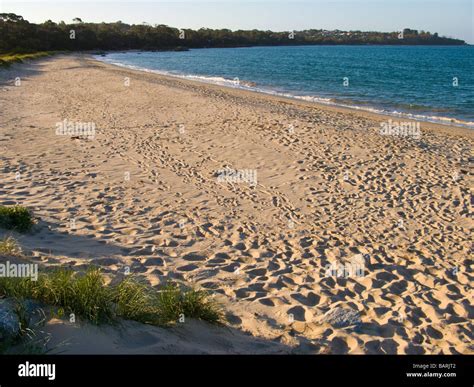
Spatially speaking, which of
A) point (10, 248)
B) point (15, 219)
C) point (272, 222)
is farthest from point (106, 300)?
point (272, 222)

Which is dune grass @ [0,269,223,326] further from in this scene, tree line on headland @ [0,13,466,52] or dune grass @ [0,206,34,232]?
tree line on headland @ [0,13,466,52]

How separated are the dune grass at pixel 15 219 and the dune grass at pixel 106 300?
270 centimetres

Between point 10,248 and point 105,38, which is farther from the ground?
point 105,38

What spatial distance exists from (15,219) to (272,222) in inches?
177

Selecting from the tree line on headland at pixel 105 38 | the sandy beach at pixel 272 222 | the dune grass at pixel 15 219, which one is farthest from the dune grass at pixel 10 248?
the tree line on headland at pixel 105 38

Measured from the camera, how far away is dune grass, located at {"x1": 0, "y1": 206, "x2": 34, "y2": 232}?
702 cm

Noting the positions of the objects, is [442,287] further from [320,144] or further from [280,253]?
[320,144]

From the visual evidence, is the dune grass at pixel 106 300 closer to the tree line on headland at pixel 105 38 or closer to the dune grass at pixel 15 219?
the dune grass at pixel 15 219

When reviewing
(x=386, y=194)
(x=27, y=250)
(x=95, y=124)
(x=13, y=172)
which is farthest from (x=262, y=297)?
(x=95, y=124)

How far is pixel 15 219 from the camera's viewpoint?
23.4ft

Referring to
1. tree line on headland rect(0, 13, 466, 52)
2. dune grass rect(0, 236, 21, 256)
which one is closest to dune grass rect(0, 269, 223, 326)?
dune grass rect(0, 236, 21, 256)

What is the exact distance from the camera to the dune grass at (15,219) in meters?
7.02

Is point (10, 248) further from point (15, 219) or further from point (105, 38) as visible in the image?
point (105, 38)

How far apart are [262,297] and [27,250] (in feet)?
11.6
